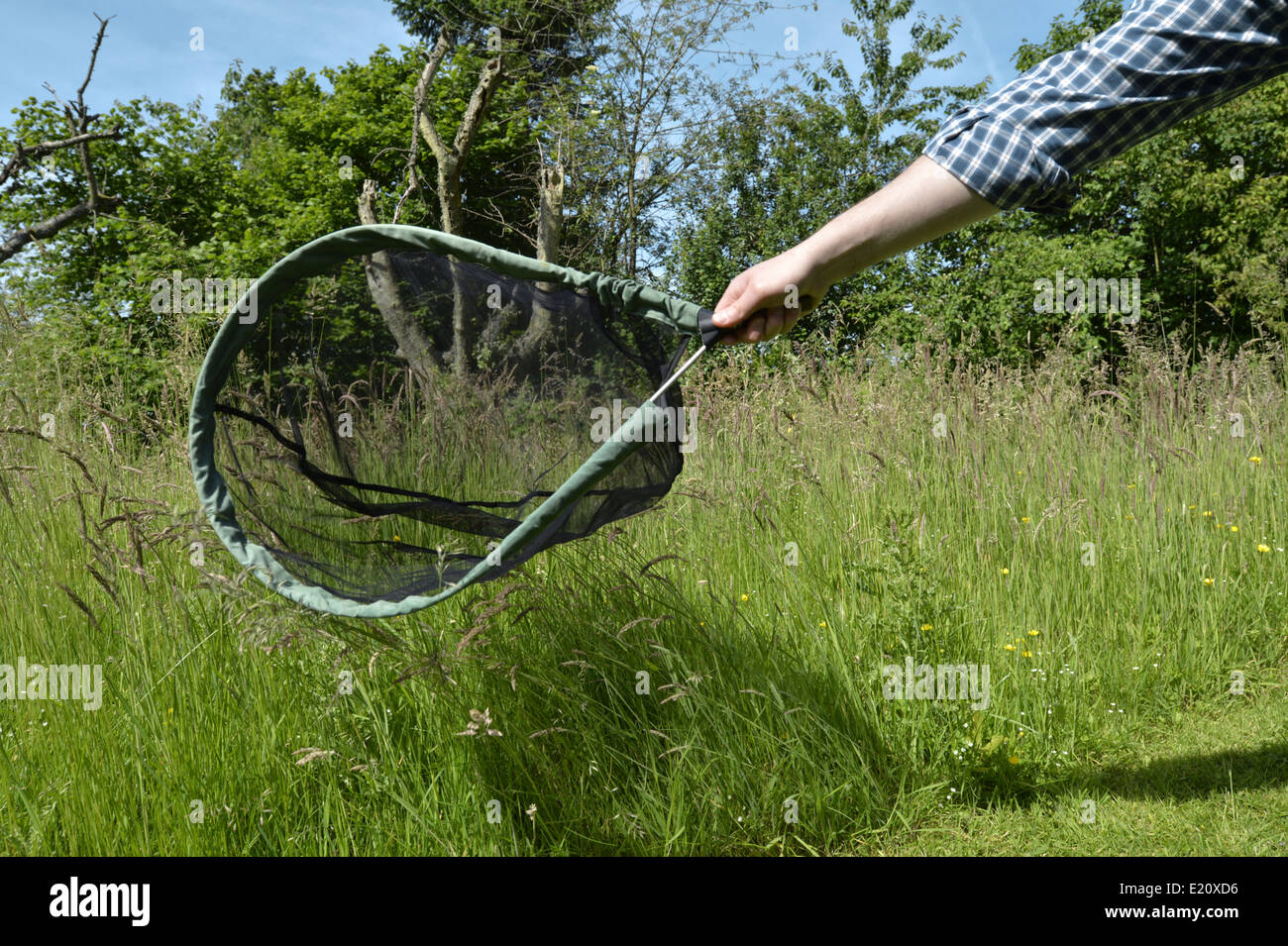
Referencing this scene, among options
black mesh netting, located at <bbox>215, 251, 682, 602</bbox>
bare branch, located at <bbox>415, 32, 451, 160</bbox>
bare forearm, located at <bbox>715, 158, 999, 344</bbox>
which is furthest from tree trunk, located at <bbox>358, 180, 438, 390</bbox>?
bare branch, located at <bbox>415, 32, 451, 160</bbox>

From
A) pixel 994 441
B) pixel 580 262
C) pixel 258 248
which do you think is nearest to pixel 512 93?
pixel 580 262

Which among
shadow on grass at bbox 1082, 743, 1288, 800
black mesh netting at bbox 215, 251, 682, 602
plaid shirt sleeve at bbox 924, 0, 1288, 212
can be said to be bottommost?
shadow on grass at bbox 1082, 743, 1288, 800

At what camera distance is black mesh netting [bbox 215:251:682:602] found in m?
2.09

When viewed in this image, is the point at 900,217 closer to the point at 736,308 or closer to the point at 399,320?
the point at 736,308

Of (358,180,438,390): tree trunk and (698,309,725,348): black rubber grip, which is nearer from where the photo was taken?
(698,309,725,348): black rubber grip

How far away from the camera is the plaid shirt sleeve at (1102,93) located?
1.50m

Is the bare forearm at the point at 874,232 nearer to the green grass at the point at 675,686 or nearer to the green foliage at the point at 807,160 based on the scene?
→ the green grass at the point at 675,686

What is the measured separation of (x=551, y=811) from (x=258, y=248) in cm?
1421

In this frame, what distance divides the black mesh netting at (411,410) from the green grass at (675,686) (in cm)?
21

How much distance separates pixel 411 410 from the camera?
2.41 metres

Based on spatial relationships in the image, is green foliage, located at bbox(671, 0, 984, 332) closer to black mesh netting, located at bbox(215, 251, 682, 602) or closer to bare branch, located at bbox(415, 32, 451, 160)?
bare branch, located at bbox(415, 32, 451, 160)

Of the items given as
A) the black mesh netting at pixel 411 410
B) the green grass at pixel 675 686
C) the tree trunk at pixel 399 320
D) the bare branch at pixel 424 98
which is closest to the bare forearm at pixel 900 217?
the black mesh netting at pixel 411 410

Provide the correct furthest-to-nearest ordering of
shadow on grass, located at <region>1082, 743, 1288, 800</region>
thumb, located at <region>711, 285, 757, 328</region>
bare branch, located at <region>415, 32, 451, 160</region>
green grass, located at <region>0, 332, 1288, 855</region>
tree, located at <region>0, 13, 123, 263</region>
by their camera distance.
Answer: bare branch, located at <region>415, 32, 451, 160</region> < tree, located at <region>0, 13, 123, 263</region> < shadow on grass, located at <region>1082, 743, 1288, 800</region> < green grass, located at <region>0, 332, 1288, 855</region> < thumb, located at <region>711, 285, 757, 328</region>

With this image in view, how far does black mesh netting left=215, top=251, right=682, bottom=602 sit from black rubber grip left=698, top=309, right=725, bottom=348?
21 cm
